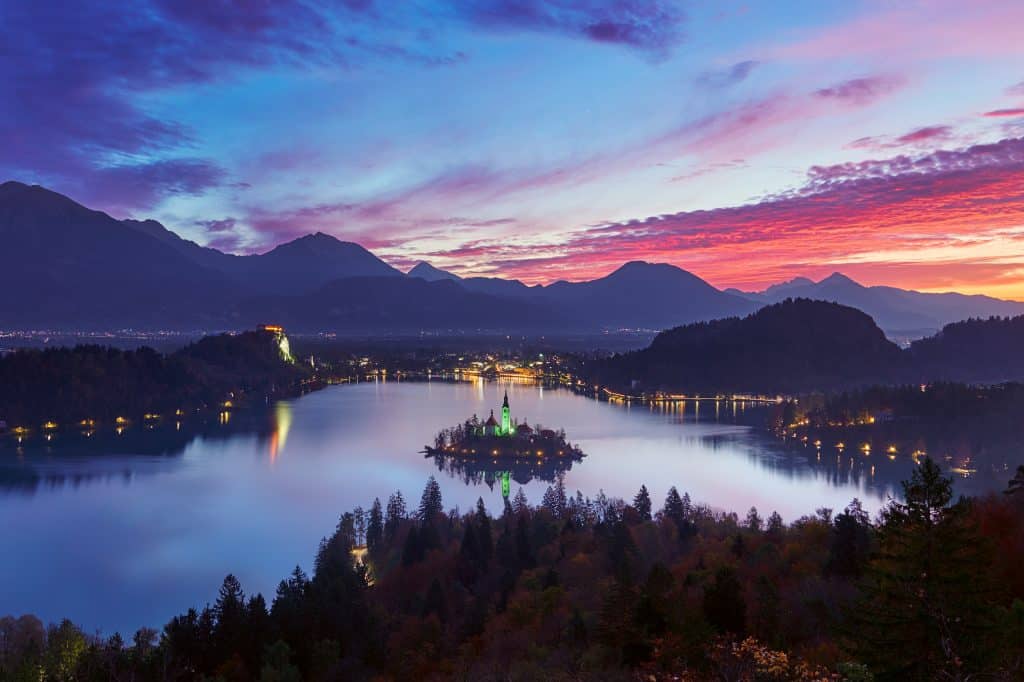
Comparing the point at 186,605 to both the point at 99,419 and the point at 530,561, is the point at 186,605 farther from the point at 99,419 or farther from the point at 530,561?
the point at 99,419

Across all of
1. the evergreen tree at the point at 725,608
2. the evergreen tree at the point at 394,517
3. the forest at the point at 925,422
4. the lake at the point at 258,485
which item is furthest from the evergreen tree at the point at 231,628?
the forest at the point at 925,422

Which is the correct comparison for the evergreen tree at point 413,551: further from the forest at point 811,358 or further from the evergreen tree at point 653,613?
the forest at point 811,358

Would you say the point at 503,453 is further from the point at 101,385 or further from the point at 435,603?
the point at 101,385

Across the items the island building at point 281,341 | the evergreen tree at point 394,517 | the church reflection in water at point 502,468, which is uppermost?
the island building at point 281,341

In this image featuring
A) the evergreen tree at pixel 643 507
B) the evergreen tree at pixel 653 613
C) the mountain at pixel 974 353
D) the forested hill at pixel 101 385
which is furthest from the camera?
the mountain at pixel 974 353

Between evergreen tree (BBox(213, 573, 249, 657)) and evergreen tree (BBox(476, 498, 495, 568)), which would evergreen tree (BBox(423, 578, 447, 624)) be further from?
evergreen tree (BBox(213, 573, 249, 657))

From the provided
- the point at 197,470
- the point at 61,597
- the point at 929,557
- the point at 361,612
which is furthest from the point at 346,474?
the point at 929,557

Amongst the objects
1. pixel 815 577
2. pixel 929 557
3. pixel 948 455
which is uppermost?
pixel 929 557
